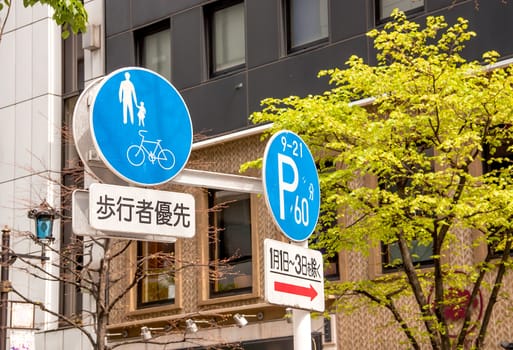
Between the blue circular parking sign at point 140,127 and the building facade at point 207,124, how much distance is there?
534 inches

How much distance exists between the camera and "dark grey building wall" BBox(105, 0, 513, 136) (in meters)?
19.8

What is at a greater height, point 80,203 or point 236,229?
point 236,229

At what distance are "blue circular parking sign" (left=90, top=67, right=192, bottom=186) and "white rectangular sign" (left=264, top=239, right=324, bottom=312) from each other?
0.78 m

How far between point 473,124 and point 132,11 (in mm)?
14247

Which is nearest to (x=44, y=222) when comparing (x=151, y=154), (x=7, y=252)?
(x=7, y=252)

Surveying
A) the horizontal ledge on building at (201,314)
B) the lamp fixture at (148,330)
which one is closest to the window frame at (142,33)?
the horizontal ledge on building at (201,314)

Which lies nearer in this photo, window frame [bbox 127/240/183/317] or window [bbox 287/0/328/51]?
window [bbox 287/0/328/51]

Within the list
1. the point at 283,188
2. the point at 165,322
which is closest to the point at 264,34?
the point at 165,322

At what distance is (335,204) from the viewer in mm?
14992

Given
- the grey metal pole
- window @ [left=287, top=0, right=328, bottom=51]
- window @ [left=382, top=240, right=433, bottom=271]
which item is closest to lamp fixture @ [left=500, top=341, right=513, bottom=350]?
window @ [left=382, top=240, right=433, bottom=271]

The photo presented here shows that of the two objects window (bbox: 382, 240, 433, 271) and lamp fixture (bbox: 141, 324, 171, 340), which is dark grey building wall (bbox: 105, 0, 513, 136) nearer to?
window (bbox: 382, 240, 433, 271)

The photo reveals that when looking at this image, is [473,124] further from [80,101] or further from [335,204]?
[80,101]

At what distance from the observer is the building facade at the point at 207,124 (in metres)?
21.6

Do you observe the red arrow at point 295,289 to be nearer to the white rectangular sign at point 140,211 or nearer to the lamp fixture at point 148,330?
the white rectangular sign at point 140,211
